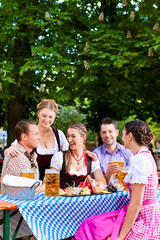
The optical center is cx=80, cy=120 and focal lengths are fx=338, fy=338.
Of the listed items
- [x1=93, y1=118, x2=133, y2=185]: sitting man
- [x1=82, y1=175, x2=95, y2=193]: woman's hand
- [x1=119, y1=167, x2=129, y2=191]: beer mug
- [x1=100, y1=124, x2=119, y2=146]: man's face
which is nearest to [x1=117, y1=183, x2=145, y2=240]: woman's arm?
[x1=82, y1=175, x2=95, y2=193]: woman's hand

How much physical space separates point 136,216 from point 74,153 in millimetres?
1205

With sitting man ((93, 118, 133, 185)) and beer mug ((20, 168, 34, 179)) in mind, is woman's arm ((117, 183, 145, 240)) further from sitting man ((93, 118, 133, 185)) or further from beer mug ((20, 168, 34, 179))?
sitting man ((93, 118, 133, 185))

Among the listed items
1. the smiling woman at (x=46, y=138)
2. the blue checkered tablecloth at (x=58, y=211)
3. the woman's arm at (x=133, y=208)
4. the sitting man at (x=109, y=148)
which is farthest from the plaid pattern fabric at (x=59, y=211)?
the sitting man at (x=109, y=148)

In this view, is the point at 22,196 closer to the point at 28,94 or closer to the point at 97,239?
the point at 97,239

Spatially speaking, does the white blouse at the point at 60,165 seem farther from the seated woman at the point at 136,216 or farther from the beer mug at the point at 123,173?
the seated woman at the point at 136,216

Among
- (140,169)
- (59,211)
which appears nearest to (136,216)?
(140,169)

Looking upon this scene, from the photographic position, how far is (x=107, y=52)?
721 cm

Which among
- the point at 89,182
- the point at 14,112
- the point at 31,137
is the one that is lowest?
the point at 89,182

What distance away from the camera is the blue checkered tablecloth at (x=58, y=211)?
2.49 meters

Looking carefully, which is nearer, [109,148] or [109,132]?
[109,132]

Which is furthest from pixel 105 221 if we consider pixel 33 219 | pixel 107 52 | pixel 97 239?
pixel 107 52

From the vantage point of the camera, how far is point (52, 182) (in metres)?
2.77

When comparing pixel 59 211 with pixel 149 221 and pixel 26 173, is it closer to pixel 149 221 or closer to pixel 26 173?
pixel 26 173

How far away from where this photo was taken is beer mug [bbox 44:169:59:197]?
2.75 m
